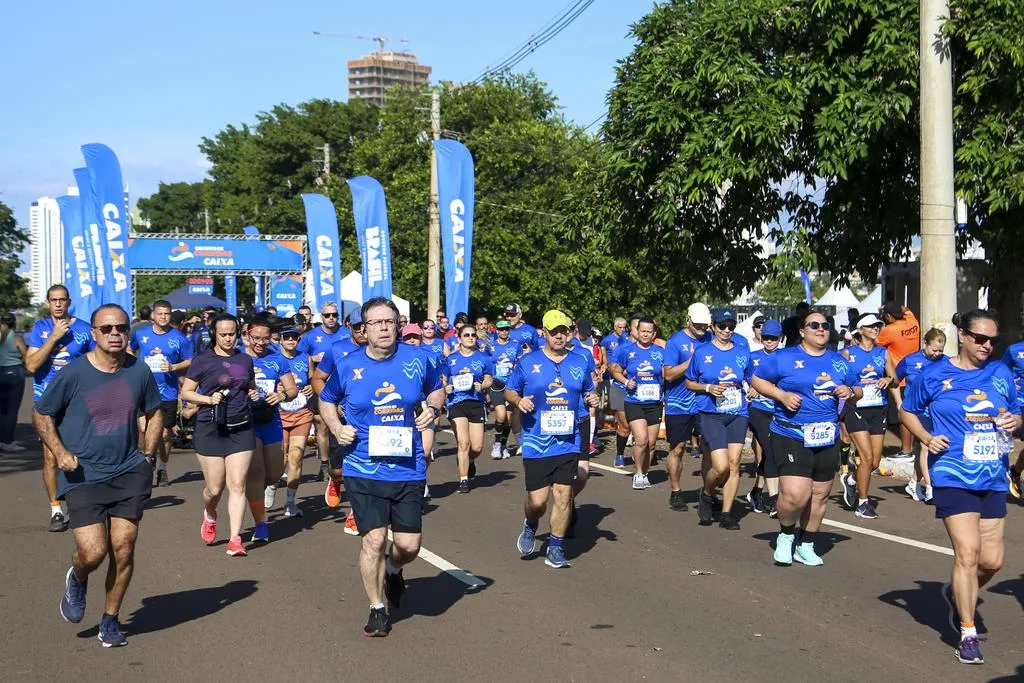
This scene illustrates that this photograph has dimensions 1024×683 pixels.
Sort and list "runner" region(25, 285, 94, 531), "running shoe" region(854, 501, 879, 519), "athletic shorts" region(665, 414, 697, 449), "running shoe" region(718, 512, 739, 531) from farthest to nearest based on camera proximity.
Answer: "athletic shorts" region(665, 414, 697, 449) → "running shoe" region(854, 501, 879, 519) → "running shoe" region(718, 512, 739, 531) → "runner" region(25, 285, 94, 531)

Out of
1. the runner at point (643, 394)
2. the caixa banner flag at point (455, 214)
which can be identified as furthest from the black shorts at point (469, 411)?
the caixa banner flag at point (455, 214)

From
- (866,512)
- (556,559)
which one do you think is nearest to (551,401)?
(556,559)

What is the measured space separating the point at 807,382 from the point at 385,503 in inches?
138

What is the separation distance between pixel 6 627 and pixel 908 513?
8252 mm

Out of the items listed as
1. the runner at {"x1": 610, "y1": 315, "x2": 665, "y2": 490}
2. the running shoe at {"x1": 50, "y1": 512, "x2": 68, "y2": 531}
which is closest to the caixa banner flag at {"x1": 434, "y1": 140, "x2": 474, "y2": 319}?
the runner at {"x1": 610, "y1": 315, "x2": 665, "y2": 490}

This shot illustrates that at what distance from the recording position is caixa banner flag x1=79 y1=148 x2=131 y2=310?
2308cm

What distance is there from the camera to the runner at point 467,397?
1408 centimetres

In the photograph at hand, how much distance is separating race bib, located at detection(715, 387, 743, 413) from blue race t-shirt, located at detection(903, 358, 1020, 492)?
420 cm

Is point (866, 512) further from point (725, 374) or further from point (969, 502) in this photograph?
point (969, 502)

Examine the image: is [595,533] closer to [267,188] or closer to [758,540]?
[758,540]

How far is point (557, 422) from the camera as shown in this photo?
30.4ft

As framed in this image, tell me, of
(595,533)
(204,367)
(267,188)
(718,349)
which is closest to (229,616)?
(204,367)

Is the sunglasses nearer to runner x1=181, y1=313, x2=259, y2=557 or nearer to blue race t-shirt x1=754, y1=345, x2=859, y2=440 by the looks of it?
runner x1=181, y1=313, x2=259, y2=557

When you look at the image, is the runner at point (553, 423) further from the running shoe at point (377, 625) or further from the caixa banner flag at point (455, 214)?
the caixa banner flag at point (455, 214)
